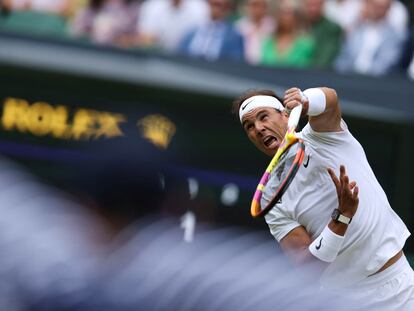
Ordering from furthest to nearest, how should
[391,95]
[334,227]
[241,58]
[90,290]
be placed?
[241,58] → [391,95] → [334,227] → [90,290]

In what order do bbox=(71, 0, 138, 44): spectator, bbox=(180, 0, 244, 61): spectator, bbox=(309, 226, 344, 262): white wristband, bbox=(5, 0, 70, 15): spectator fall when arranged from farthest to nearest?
bbox=(5, 0, 70, 15): spectator, bbox=(71, 0, 138, 44): spectator, bbox=(180, 0, 244, 61): spectator, bbox=(309, 226, 344, 262): white wristband

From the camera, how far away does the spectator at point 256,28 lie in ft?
36.3

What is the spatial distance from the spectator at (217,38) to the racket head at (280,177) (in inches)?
211

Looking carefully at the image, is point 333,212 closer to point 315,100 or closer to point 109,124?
point 315,100

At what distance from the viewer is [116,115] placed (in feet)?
33.8

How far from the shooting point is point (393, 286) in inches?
219

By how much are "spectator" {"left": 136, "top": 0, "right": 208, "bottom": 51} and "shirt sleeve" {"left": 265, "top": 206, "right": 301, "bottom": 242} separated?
19.0 ft

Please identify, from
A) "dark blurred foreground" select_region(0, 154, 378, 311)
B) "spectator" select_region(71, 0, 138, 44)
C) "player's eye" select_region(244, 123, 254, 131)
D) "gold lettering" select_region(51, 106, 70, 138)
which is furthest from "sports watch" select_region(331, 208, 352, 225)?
"spectator" select_region(71, 0, 138, 44)

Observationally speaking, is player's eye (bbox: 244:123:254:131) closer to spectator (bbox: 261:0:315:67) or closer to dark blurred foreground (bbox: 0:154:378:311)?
dark blurred foreground (bbox: 0:154:378:311)

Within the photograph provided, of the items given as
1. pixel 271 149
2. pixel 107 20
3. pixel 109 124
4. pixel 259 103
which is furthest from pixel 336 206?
pixel 107 20

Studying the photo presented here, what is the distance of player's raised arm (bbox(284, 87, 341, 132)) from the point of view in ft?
17.2

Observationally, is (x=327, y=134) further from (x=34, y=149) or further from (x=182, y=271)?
(x=34, y=149)

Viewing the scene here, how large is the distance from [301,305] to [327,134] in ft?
7.38

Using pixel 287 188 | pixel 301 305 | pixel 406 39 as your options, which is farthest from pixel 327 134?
pixel 406 39
